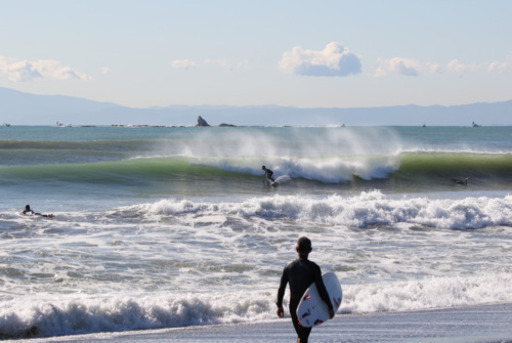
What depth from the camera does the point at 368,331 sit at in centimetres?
702

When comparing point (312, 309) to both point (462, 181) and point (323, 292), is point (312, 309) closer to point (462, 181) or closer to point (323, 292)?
point (323, 292)

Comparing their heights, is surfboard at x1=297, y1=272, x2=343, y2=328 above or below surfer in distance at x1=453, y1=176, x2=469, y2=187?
above

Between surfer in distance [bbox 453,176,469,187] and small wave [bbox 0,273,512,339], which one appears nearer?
small wave [bbox 0,273,512,339]

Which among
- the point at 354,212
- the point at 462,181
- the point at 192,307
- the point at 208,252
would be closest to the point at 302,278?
the point at 192,307

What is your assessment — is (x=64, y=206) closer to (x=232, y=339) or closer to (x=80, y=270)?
(x=80, y=270)

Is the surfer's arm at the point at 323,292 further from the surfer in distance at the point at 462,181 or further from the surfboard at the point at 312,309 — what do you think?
the surfer in distance at the point at 462,181

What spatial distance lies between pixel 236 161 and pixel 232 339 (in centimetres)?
2629

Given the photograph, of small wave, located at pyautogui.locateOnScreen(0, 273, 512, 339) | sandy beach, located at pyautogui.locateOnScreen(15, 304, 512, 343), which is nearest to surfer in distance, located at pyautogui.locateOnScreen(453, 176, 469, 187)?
small wave, located at pyautogui.locateOnScreen(0, 273, 512, 339)

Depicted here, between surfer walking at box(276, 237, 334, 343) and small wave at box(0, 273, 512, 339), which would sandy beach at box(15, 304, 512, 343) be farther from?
surfer walking at box(276, 237, 334, 343)

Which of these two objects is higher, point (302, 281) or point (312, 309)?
point (302, 281)

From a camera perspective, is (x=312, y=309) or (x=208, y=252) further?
(x=208, y=252)

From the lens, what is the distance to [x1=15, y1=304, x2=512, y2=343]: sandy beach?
21.8ft

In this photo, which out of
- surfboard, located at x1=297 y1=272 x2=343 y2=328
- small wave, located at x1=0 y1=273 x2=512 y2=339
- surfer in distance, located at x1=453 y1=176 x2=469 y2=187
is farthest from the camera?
surfer in distance, located at x1=453 y1=176 x2=469 y2=187

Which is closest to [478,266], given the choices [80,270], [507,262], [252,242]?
[507,262]
